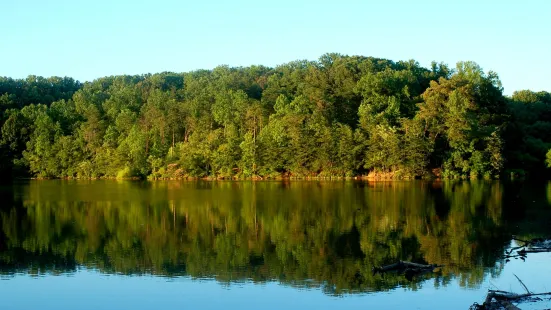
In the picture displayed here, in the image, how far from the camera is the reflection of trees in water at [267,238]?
17328mm

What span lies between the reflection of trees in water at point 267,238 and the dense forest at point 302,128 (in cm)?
2885

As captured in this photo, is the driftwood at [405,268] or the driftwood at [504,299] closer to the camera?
the driftwood at [504,299]

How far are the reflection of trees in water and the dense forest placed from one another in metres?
28.8

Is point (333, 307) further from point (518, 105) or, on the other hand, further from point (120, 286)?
point (518, 105)

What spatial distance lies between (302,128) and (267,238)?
50199 millimetres

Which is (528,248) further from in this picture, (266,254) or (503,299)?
(266,254)

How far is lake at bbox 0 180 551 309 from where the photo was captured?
A: 14.5 m

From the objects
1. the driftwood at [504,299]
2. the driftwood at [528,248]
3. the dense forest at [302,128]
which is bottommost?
the driftwood at [504,299]

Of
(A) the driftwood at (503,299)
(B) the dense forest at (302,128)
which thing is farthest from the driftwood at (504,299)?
(B) the dense forest at (302,128)

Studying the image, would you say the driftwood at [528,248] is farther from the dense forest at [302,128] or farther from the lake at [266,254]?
the dense forest at [302,128]

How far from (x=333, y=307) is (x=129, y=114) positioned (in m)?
79.1

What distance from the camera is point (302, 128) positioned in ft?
237

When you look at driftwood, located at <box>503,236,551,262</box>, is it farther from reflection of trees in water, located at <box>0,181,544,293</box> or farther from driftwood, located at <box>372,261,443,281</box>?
driftwood, located at <box>372,261,443,281</box>

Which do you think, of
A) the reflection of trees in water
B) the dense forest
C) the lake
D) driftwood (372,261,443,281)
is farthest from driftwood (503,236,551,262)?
the dense forest
